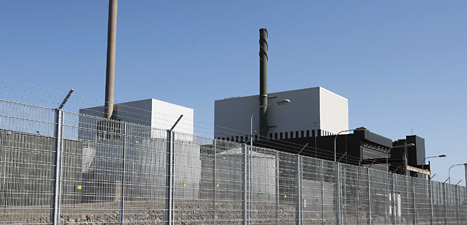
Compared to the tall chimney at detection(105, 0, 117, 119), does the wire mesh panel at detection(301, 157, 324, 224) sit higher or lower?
lower

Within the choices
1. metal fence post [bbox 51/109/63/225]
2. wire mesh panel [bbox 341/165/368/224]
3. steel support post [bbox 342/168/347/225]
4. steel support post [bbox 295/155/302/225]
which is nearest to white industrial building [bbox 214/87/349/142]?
wire mesh panel [bbox 341/165/368/224]

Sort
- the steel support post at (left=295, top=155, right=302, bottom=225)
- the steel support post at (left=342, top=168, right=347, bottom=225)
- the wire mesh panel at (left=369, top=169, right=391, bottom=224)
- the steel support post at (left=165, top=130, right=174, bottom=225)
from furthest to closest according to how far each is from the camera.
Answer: the wire mesh panel at (left=369, top=169, right=391, bottom=224), the steel support post at (left=342, top=168, right=347, bottom=225), the steel support post at (left=295, top=155, right=302, bottom=225), the steel support post at (left=165, top=130, right=174, bottom=225)

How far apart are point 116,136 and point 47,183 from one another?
1.80 meters

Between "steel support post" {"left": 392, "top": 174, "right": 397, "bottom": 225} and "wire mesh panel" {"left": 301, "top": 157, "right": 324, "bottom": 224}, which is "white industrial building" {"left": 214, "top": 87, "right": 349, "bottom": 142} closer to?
"steel support post" {"left": 392, "top": 174, "right": 397, "bottom": 225}

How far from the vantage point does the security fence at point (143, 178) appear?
8.59 metres

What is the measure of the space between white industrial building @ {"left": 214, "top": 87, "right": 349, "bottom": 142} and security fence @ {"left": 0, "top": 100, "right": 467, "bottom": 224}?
58315 mm

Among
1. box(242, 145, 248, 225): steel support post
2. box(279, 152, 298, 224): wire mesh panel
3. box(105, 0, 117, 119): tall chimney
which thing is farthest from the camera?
box(105, 0, 117, 119): tall chimney

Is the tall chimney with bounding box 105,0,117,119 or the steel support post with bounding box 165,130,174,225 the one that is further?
the tall chimney with bounding box 105,0,117,119

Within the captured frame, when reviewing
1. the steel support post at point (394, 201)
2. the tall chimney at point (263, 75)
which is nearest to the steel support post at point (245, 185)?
the steel support post at point (394, 201)

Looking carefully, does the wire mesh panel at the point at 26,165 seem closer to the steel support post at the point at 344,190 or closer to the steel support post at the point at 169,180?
the steel support post at the point at 169,180

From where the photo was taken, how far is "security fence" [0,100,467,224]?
338 inches

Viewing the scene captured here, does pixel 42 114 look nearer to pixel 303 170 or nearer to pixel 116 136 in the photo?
pixel 116 136

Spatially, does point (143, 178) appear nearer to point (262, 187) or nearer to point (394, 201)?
point (262, 187)

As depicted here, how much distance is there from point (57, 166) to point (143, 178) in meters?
1.97
